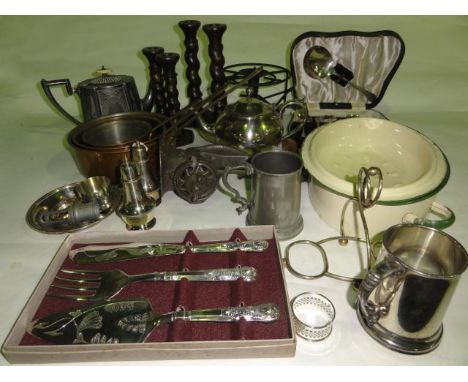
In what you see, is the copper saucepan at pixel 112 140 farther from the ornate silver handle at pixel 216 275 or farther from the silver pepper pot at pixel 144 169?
the ornate silver handle at pixel 216 275

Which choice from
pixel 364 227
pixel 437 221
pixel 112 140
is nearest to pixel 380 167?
pixel 437 221

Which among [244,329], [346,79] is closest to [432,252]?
[244,329]

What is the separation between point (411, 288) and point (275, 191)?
276 mm

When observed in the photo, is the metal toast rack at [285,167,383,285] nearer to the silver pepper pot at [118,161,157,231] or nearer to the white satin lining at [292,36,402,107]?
the silver pepper pot at [118,161,157,231]

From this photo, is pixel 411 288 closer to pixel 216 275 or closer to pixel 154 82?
pixel 216 275

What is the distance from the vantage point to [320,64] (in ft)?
3.37

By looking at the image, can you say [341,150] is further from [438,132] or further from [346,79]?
[438,132]

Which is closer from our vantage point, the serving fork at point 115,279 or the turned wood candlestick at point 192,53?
the serving fork at point 115,279

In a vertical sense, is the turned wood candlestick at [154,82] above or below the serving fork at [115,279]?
above

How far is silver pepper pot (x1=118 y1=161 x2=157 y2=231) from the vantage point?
69 cm

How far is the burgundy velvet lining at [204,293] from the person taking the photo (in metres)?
0.53

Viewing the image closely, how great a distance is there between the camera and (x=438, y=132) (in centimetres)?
112

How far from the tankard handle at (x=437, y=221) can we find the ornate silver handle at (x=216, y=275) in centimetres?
28

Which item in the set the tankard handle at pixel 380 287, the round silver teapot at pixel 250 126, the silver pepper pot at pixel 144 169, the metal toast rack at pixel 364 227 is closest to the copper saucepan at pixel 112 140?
the silver pepper pot at pixel 144 169
